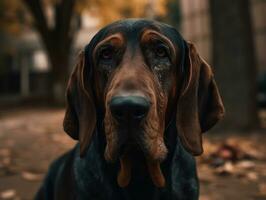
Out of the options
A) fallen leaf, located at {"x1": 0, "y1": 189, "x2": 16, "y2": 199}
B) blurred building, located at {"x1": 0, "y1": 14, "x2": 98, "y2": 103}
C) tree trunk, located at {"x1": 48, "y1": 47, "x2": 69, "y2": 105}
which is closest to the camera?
fallen leaf, located at {"x1": 0, "y1": 189, "x2": 16, "y2": 199}

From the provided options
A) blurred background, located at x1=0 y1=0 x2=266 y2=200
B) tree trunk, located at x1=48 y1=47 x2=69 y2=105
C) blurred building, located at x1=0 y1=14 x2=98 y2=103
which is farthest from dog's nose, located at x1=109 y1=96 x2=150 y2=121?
blurred building, located at x1=0 y1=14 x2=98 y2=103

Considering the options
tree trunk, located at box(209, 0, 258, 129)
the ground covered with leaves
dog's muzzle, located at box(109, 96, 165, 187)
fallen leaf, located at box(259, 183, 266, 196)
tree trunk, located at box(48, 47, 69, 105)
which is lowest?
tree trunk, located at box(48, 47, 69, 105)

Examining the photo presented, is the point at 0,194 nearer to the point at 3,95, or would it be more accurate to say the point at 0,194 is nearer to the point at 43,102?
the point at 43,102

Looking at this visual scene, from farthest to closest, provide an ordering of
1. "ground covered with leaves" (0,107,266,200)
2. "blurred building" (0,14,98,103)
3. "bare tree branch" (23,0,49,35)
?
"blurred building" (0,14,98,103) → "bare tree branch" (23,0,49,35) → "ground covered with leaves" (0,107,266,200)

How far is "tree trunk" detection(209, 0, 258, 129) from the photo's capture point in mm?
10414

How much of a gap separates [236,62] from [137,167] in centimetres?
739

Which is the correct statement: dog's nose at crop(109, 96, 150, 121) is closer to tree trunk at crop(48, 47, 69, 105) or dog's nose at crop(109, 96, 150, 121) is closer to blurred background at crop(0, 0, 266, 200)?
blurred background at crop(0, 0, 266, 200)

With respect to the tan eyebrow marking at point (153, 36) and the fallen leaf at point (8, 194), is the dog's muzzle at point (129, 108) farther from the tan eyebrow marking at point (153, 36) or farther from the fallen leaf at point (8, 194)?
the fallen leaf at point (8, 194)

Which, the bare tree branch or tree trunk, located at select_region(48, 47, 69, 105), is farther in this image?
tree trunk, located at select_region(48, 47, 69, 105)

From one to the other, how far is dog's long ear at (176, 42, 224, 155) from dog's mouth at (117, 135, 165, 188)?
26 centimetres

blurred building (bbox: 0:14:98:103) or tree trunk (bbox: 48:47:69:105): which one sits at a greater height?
tree trunk (bbox: 48:47:69:105)

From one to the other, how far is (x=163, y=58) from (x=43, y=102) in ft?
72.1

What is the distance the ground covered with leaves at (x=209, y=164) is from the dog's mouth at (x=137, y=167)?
2.54 metres

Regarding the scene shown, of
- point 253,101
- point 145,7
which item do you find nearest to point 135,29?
point 253,101
